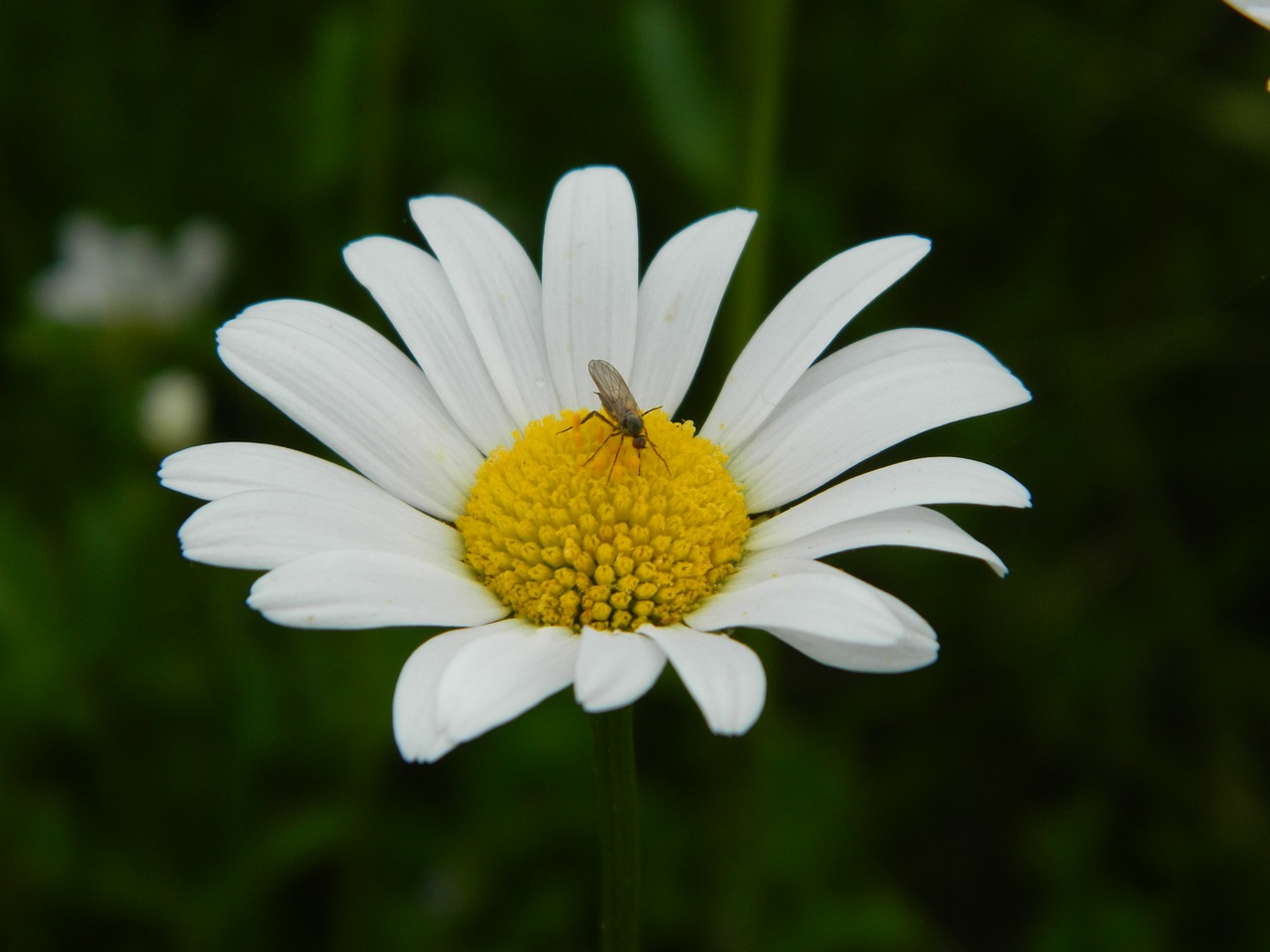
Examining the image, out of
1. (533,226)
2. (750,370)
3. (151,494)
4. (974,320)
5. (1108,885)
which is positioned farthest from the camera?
(533,226)

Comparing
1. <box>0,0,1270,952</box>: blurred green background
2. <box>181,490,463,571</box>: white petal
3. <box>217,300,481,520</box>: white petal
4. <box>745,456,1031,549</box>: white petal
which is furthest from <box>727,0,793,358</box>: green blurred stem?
<box>181,490,463,571</box>: white petal

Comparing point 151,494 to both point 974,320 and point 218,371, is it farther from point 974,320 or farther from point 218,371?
point 974,320

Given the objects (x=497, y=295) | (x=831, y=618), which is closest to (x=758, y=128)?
(x=497, y=295)

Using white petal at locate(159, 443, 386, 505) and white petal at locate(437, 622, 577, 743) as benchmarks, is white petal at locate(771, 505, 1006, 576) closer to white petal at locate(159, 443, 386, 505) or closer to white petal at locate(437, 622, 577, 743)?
white petal at locate(437, 622, 577, 743)

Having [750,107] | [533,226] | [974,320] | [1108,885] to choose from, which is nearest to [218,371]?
[533,226]

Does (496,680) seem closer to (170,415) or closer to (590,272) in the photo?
(590,272)

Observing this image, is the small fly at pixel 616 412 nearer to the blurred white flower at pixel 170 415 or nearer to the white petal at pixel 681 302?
the white petal at pixel 681 302

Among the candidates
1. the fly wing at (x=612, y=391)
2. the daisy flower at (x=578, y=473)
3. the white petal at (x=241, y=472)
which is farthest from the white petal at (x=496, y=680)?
the fly wing at (x=612, y=391)
